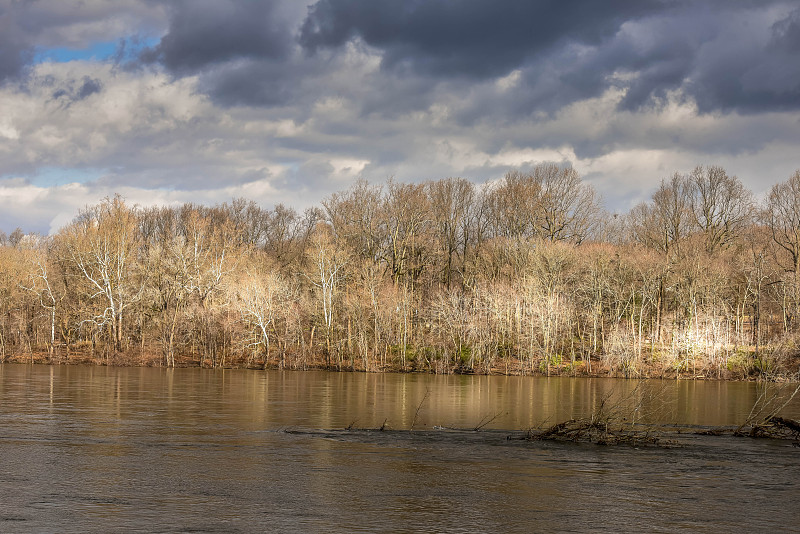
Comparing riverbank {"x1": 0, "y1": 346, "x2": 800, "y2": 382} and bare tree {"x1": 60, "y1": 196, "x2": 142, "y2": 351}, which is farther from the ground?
bare tree {"x1": 60, "y1": 196, "x2": 142, "y2": 351}

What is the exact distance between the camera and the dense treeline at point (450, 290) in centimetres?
7162

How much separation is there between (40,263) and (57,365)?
1523cm

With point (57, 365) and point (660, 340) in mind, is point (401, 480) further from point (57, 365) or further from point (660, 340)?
point (57, 365)

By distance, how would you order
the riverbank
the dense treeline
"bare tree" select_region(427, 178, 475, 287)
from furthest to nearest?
"bare tree" select_region(427, 178, 475, 287), the dense treeline, the riverbank

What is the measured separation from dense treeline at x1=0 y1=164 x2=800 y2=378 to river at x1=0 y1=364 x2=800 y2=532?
33.8 meters

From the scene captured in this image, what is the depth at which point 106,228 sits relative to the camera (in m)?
81.8

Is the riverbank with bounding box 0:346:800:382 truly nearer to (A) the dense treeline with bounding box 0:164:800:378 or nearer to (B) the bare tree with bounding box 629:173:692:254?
(A) the dense treeline with bounding box 0:164:800:378

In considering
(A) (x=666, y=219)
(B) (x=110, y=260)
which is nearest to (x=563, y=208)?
(A) (x=666, y=219)

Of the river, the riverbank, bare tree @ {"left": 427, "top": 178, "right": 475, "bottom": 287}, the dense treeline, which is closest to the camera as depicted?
the river

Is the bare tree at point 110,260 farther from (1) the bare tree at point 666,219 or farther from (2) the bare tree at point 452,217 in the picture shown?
(1) the bare tree at point 666,219

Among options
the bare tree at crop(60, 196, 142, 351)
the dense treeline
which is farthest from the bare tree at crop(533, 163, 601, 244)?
the bare tree at crop(60, 196, 142, 351)

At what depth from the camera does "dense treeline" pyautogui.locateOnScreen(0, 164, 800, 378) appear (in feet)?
235

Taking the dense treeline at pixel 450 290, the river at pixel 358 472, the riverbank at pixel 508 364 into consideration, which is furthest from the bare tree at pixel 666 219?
the river at pixel 358 472

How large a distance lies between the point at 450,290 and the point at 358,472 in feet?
201
